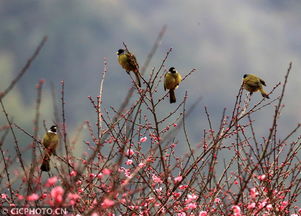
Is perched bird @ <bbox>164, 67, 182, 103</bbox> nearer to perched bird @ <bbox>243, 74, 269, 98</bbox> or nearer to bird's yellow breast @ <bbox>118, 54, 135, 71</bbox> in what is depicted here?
bird's yellow breast @ <bbox>118, 54, 135, 71</bbox>

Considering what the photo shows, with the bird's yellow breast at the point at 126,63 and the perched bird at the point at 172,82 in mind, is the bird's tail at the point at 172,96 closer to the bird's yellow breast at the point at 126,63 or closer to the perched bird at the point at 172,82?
the perched bird at the point at 172,82

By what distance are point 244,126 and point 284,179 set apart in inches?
A: 45.1

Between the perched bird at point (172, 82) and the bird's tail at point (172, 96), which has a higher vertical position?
the perched bird at point (172, 82)

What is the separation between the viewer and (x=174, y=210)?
239 inches

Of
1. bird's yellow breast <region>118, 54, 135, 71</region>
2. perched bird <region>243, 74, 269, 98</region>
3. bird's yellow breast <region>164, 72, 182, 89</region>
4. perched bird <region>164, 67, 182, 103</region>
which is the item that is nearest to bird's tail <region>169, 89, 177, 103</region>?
perched bird <region>164, 67, 182, 103</region>

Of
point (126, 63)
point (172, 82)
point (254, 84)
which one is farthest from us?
point (254, 84)

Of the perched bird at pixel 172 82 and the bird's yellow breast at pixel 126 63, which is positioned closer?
the bird's yellow breast at pixel 126 63

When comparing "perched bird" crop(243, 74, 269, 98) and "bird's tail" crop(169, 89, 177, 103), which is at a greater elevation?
"perched bird" crop(243, 74, 269, 98)

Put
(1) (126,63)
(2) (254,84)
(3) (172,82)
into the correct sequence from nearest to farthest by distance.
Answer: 1. (1) (126,63)
2. (3) (172,82)
3. (2) (254,84)

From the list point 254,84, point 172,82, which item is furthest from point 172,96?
point 254,84

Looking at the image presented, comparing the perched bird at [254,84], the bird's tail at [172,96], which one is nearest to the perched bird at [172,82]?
the bird's tail at [172,96]

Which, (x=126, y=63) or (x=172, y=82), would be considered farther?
(x=172, y=82)

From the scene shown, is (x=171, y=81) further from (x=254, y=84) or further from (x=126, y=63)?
(x=254, y=84)

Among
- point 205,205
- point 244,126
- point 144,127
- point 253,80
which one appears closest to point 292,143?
point 244,126
